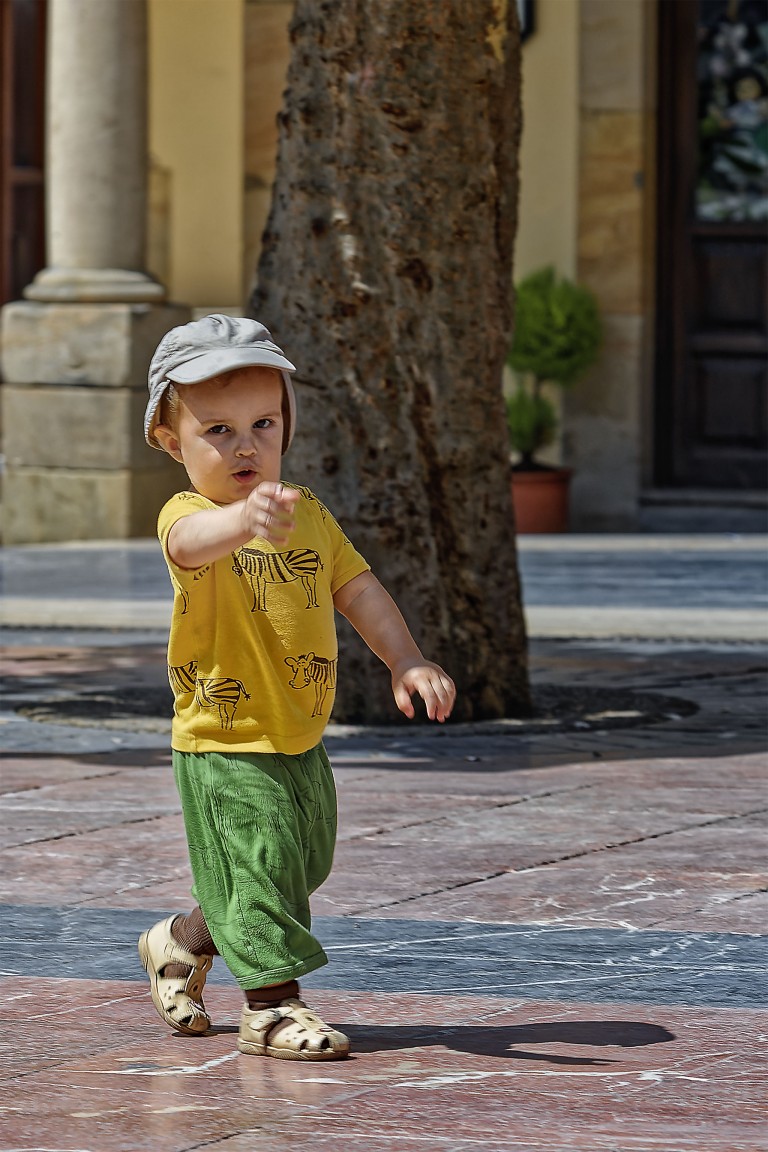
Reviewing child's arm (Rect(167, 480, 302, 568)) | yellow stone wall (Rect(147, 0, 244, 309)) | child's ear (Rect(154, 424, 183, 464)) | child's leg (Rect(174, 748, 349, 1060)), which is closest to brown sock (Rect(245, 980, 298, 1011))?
child's leg (Rect(174, 748, 349, 1060))

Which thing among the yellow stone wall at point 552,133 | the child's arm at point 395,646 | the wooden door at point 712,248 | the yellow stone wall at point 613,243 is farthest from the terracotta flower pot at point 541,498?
the child's arm at point 395,646

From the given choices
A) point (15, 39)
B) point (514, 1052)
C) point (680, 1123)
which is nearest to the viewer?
point (680, 1123)

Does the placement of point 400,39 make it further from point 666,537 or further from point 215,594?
Result: point 666,537

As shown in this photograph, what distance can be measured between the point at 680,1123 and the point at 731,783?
2.96 m

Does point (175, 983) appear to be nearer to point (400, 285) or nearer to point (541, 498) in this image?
point (400, 285)

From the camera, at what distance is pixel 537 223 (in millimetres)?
13852

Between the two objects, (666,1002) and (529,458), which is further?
(529,458)

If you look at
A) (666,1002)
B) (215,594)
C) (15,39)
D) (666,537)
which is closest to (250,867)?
(215,594)

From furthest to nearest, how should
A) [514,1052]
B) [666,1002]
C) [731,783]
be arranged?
[731,783] < [666,1002] < [514,1052]

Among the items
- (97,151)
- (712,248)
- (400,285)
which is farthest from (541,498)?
(400,285)

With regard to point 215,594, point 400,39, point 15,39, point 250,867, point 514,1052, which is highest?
point 15,39

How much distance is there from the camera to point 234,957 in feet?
12.2

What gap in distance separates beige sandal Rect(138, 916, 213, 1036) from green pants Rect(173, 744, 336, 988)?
126mm

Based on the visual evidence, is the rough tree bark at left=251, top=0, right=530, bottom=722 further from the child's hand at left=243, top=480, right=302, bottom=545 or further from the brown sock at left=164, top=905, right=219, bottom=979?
the child's hand at left=243, top=480, right=302, bottom=545
